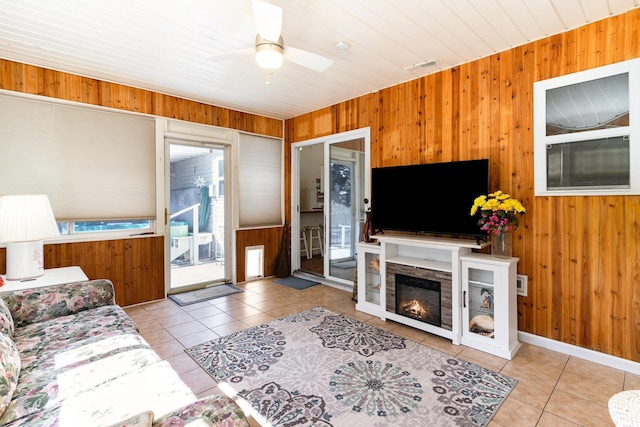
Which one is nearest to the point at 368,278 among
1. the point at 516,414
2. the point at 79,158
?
the point at 516,414

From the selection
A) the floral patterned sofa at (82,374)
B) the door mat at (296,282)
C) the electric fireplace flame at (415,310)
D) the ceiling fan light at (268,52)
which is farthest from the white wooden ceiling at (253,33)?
the door mat at (296,282)

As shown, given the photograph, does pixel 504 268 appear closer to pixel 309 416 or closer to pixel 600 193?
pixel 600 193

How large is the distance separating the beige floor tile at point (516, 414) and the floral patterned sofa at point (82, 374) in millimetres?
1706

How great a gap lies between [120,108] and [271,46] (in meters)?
2.66

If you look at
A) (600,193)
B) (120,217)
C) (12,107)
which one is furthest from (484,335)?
(12,107)

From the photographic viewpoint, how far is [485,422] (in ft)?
6.00

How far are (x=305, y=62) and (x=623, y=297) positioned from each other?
312cm

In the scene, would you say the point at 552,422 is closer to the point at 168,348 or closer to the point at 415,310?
the point at 415,310

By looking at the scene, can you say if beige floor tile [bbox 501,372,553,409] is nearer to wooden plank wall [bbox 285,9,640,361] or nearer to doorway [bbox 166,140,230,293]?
wooden plank wall [bbox 285,9,640,361]

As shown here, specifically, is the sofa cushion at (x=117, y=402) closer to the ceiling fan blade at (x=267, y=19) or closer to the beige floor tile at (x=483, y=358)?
the ceiling fan blade at (x=267, y=19)

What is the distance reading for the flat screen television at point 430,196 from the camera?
2920 mm

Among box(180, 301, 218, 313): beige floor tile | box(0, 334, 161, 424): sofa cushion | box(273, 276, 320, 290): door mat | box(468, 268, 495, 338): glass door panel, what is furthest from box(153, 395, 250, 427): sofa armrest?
box(273, 276, 320, 290): door mat

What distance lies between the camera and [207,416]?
3.31 feet

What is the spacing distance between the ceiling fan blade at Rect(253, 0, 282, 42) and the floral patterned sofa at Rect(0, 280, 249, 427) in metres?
1.96
